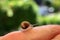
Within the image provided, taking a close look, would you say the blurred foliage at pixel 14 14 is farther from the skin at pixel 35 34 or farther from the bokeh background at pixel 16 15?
the skin at pixel 35 34

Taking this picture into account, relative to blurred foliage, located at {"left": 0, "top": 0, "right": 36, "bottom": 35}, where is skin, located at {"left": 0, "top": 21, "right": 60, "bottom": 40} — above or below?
above

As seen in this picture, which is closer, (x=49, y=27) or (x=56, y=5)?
(x=49, y=27)

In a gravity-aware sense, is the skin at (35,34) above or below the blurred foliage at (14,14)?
above

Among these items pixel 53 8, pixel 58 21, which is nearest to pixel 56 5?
pixel 53 8

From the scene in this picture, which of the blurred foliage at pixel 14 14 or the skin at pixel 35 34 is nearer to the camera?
the skin at pixel 35 34

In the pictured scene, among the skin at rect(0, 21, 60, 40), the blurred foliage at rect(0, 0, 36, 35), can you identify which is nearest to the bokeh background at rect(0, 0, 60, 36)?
the blurred foliage at rect(0, 0, 36, 35)

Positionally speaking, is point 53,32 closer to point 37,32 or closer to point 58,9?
point 37,32

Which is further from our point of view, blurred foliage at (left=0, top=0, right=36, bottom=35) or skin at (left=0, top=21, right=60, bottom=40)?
blurred foliage at (left=0, top=0, right=36, bottom=35)

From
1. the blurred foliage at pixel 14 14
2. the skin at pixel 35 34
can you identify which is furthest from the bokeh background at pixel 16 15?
the skin at pixel 35 34

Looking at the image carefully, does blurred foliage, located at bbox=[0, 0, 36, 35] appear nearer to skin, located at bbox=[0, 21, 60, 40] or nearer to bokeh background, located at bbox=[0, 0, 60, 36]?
bokeh background, located at bbox=[0, 0, 60, 36]

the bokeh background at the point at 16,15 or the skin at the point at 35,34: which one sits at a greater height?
the skin at the point at 35,34

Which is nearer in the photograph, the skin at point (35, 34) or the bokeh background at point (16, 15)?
the skin at point (35, 34)
